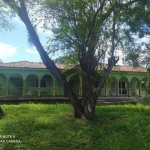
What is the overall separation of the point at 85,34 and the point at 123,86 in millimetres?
17006

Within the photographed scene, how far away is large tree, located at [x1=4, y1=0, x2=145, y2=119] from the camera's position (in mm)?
7985

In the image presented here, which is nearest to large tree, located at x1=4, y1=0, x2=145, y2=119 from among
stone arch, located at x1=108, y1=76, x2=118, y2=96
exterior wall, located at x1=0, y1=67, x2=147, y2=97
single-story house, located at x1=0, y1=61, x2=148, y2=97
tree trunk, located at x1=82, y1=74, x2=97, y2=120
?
tree trunk, located at x1=82, y1=74, x2=97, y2=120

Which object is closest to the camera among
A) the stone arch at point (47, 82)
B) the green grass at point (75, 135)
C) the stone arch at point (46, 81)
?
the green grass at point (75, 135)

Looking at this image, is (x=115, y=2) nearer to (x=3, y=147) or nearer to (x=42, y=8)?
(x=42, y=8)

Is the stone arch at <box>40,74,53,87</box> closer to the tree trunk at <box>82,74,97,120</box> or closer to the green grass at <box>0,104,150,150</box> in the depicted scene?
the tree trunk at <box>82,74,97,120</box>

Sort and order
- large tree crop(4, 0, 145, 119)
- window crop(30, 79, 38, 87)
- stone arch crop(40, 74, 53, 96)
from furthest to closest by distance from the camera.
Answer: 1. window crop(30, 79, 38, 87)
2. stone arch crop(40, 74, 53, 96)
3. large tree crop(4, 0, 145, 119)

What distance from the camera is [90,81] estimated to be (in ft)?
27.5

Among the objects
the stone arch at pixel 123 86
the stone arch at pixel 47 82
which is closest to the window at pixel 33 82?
the stone arch at pixel 47 82

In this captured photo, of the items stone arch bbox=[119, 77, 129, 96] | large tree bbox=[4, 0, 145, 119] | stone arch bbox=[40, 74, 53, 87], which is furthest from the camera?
stone arch bbox=[119, 77, 129, 96]

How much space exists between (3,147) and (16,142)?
0.45 metres

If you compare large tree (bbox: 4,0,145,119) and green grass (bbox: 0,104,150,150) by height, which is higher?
large tree (bbox: 4,0,145,119)

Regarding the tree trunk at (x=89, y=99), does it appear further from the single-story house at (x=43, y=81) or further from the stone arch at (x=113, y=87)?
the stone arch at (x=113, y=87)

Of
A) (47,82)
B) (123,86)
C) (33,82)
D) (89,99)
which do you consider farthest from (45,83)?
(89,99)

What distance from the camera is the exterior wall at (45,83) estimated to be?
17.8 metres
